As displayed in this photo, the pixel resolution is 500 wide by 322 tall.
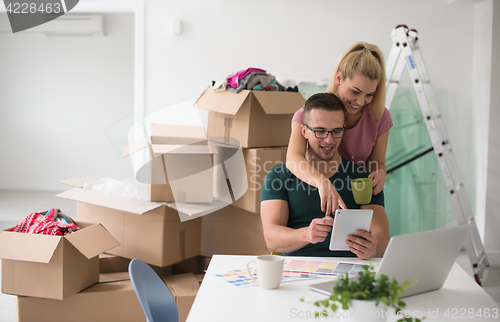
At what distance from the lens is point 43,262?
6.38 ft

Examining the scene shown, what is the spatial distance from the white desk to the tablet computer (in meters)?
0.17

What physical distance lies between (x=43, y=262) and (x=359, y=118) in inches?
62.9

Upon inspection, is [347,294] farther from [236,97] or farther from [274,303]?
[236,97]

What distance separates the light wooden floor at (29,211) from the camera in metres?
2.58

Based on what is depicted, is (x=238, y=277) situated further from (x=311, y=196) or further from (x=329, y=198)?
(x=311, y=196)

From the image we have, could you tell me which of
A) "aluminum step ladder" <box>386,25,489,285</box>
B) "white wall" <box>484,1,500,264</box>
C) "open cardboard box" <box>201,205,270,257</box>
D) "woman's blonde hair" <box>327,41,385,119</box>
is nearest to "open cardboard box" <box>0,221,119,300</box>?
"open cardboard box" <box>201,205,270,257</box>

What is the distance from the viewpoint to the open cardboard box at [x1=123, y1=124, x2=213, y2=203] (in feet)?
7.69

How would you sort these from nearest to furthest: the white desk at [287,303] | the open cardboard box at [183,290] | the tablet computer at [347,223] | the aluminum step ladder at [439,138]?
the white desk at [287,303] < the tablet computer at [347,223] < the open cardboard box at [183,290] < the aluminum step ladder at [439,138]

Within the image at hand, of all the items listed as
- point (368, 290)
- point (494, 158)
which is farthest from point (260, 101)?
point (494, 158)

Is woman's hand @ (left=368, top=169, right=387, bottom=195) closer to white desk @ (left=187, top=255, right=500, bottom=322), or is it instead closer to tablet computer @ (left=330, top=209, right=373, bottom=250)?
tablet computer @ (left=330, top=209, right=373, bottom=250)

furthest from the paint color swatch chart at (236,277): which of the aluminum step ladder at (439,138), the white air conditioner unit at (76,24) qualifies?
the white air conditioner unit at (76,24)

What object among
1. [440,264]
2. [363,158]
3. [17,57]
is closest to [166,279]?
[363,158]

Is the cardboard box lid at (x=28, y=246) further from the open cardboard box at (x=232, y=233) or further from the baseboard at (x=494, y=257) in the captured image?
the baseboard at (x=494, y=257)

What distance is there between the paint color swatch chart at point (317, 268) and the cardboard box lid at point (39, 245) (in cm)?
112
